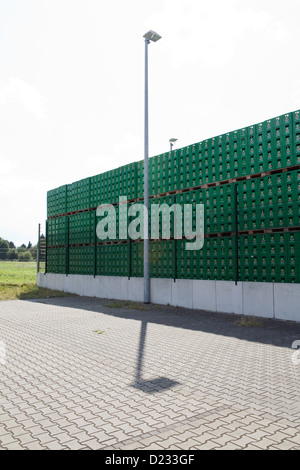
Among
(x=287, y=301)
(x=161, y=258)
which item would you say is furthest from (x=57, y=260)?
(x=287, y=301)

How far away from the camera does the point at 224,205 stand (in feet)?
41.5

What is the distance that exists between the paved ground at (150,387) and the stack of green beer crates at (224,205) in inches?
103

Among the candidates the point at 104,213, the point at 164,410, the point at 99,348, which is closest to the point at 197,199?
the point at 104,213

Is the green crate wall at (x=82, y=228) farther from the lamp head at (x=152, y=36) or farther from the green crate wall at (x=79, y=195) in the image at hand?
the lamp head at (x=152, y=36)

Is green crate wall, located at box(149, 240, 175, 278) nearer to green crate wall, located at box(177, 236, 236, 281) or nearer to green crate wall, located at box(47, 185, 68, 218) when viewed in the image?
green crate wall, located at box(177, 236, 236, 281)

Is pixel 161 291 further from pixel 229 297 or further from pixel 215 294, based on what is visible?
pixel 229 297

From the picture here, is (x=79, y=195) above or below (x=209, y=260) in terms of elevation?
above

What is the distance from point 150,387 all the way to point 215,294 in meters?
7.90

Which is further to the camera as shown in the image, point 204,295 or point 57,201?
point 57,201

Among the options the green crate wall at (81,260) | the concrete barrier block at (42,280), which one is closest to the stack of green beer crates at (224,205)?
the green crate wall at (81,260)

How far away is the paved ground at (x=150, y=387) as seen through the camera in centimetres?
362

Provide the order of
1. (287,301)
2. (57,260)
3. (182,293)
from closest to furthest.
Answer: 1. (287,301)
2. (182,293)
3. (57,260)

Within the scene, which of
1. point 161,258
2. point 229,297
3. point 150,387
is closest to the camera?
point 150,387

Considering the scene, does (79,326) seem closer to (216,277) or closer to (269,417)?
(216,277)
